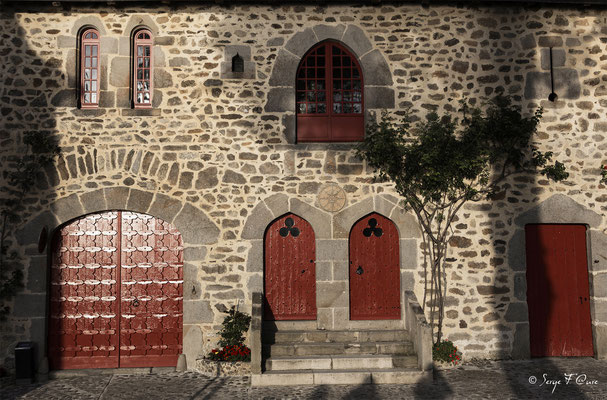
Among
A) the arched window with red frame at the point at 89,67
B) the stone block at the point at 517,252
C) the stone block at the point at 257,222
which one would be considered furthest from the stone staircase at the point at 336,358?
the arched window with red frame at the point at 89,67

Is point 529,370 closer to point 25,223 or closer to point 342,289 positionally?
point 342,289

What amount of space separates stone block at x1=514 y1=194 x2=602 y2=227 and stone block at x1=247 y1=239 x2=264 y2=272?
417cm

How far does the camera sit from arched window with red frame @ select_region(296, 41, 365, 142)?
8.02m

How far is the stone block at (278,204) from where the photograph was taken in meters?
7.76

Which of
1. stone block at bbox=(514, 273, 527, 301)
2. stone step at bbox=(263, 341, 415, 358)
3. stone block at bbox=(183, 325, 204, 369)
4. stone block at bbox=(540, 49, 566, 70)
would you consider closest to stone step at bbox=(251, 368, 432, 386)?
stone step at bbox=(263, 341, 415, 358)

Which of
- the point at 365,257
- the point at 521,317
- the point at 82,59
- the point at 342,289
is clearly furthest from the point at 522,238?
the point at 82,59

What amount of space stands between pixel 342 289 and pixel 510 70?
4570 millimetres

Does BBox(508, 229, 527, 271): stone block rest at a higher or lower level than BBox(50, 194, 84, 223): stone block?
lower

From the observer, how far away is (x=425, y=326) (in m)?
6.75

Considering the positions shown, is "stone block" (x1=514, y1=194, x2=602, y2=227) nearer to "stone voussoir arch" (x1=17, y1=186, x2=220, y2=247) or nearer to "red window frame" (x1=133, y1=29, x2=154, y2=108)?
"stone voussoir arch" (x1=17, y1=186, x2=220, y2=247)

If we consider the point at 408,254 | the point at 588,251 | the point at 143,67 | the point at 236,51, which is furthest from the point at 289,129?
the point at 588,251

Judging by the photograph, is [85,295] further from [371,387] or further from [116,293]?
[371,387]

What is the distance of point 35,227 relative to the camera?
759 cm

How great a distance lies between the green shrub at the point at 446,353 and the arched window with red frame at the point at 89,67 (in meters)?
6.73
